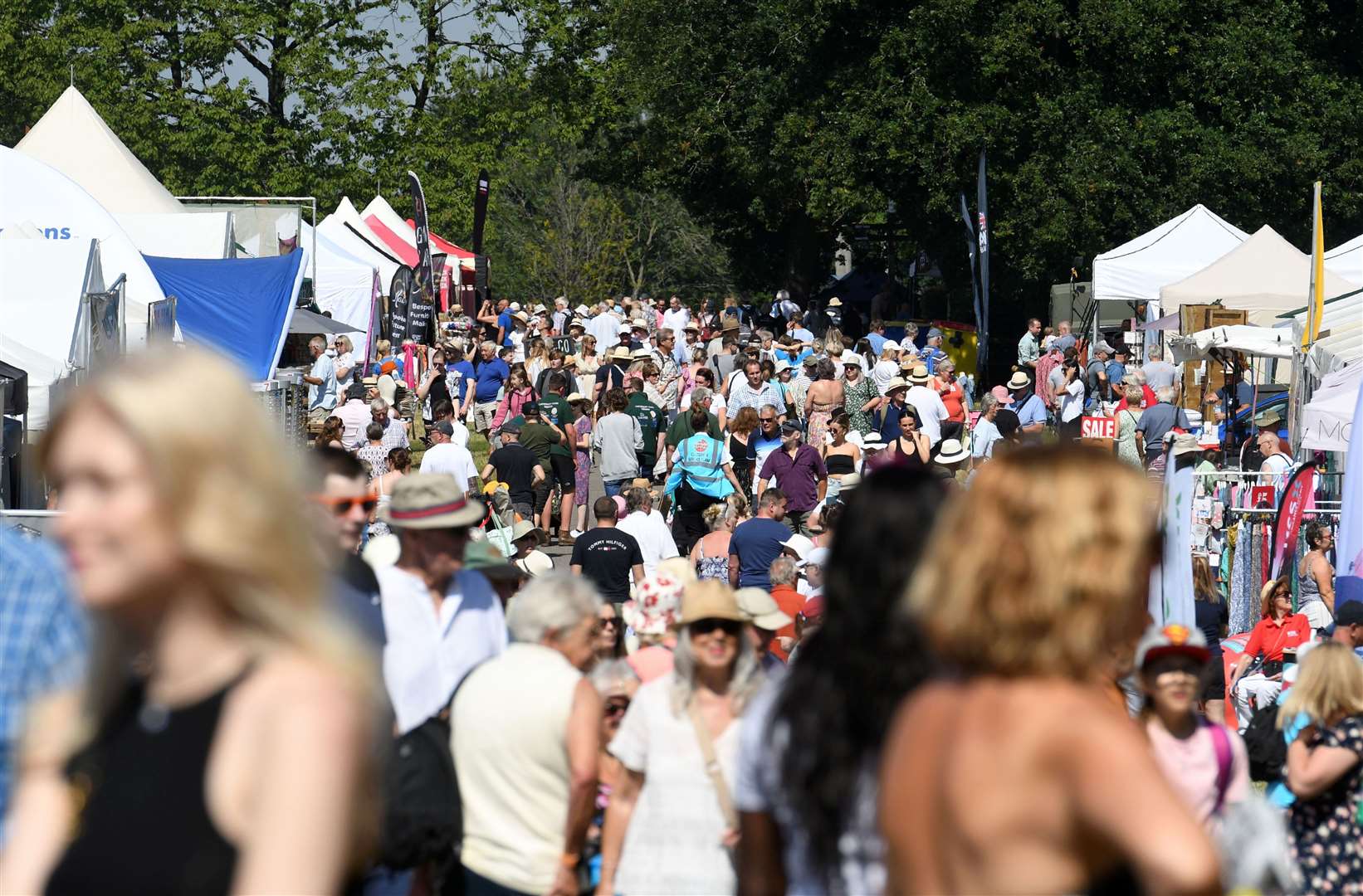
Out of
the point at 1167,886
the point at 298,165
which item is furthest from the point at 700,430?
the point at 298,165

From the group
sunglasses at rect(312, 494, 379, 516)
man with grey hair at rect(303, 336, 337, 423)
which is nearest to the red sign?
man with grey hair at rect(303, 336, 337, 423)

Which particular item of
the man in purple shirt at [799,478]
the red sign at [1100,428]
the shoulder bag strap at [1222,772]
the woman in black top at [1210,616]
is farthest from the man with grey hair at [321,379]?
the shoulder bag strap at [1222,772]

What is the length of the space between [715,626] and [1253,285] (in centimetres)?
1900

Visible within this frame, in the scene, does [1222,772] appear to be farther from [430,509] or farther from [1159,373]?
[1159,373]

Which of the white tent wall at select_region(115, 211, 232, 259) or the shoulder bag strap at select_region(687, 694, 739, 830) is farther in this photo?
the white tent wall at select_region(115, 211, 232, 259)

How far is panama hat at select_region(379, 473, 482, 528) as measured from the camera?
515 cm

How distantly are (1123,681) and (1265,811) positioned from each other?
2973 millimetres

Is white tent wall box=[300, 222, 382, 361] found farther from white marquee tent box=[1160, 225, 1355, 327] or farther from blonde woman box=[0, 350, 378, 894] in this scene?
blonde woman box=[0, 350, 378, 894]

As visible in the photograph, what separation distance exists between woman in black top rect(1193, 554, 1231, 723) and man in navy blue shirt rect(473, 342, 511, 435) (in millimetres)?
12637

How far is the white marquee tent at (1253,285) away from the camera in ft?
71.5

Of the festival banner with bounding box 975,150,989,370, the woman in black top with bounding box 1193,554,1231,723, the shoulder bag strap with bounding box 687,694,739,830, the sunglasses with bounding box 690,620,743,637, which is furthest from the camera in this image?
the festival banner with bounding box 975,150,989,370

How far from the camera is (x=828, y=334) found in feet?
71.5

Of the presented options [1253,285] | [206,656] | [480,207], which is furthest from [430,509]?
[480,207]

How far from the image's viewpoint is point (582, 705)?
462 centimetres
